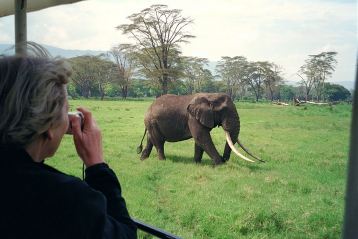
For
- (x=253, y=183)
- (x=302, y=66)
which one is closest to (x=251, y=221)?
(x=253, y=183)

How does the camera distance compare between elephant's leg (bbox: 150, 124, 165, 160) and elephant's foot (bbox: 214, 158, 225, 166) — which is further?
elephant's leg (bbox: 150, 124, 165, 160)

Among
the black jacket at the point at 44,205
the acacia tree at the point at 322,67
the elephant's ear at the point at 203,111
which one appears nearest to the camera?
the black jacket at the point at 44,205

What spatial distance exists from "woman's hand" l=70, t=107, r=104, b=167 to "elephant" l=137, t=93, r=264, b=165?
168cm

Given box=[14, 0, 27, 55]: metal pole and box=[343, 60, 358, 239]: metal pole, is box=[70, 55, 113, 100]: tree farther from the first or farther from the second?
box=[343, 60, 358, 239]: metal pole

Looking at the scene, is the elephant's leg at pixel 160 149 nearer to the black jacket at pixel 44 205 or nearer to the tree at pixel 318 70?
Result: the tree at pixel 318 70

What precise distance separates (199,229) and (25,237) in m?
1.73

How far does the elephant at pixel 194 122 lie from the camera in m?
2.74

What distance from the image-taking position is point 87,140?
998 millimetres

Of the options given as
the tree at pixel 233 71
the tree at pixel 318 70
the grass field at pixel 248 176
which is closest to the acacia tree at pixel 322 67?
the tree at pixel 318 70

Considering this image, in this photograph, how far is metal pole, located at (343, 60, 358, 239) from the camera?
80 cm

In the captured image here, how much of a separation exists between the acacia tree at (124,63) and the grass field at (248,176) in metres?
0.13

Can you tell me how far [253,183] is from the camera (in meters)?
2.50

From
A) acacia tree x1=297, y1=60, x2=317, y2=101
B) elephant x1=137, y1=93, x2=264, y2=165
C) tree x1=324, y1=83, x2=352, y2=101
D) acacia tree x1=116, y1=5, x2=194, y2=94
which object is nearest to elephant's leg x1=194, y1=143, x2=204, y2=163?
elephant x1=137, y1=93, x2=264, y2=165

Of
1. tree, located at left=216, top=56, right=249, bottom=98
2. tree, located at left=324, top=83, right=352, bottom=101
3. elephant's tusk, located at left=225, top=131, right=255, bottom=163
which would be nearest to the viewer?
tree, located at left=324, top=83, right=352, bottom=101
